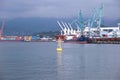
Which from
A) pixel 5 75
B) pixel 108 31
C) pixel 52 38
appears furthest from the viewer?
pixel 52 38

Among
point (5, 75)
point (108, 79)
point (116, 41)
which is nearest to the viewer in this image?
point (108, 79)

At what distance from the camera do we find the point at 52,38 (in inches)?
6816

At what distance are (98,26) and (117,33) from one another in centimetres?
597

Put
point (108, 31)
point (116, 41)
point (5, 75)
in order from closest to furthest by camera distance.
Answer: point (5, 75), point (116, 41), point (108, 31)

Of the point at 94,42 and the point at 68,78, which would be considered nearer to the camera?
the point at 68,78

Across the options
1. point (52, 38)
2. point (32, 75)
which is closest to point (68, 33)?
point (52, 38)

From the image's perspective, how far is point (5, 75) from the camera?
848 inches

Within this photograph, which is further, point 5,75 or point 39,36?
point 39,36

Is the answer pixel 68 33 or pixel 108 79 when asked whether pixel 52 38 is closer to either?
pixel 68 33

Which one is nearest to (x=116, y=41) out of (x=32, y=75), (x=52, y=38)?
(x=52, y=38)

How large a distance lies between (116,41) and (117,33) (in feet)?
20.1

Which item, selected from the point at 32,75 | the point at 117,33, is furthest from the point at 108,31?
the point at 32,75

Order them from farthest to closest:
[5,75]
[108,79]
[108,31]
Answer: [108,31] → [5,75] → [108,79]

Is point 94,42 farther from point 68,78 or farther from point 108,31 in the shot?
point 68,78
